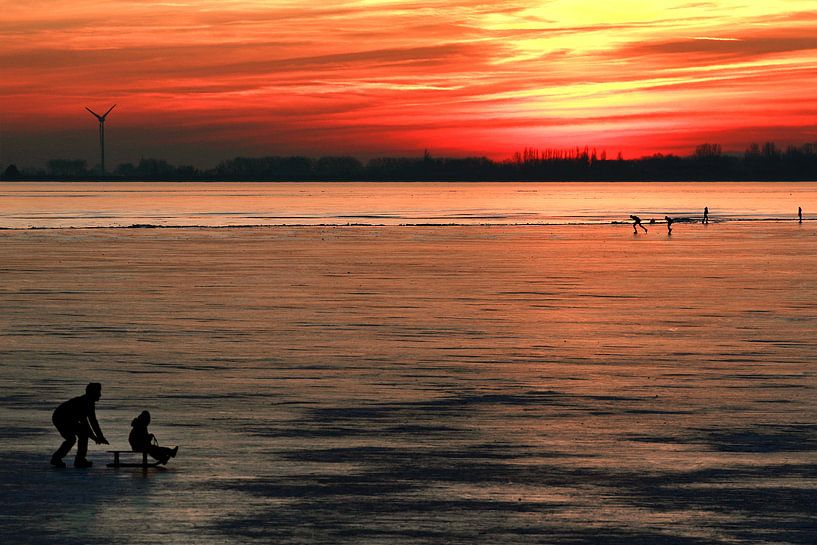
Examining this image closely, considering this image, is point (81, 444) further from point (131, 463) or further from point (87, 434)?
point (131, 463)

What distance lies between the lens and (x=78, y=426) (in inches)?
643

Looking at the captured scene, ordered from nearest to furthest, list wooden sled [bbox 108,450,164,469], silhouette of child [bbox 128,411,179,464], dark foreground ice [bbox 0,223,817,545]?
dark foreground ice [bbox 0,223,817,545] → silhouette of child [bbox 128,411,179,464] → wooden sled [bbox 108,450,164,469]

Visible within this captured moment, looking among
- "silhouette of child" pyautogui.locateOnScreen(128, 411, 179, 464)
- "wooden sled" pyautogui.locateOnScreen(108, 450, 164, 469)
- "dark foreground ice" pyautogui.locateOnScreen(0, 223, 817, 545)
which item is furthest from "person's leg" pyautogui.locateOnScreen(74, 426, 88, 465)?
"silhouette of child" pyautogui.locateOnScreen(128, 411, 179, 464)

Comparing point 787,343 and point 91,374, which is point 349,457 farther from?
point 787,343

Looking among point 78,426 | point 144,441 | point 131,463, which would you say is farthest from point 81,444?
point 144,441

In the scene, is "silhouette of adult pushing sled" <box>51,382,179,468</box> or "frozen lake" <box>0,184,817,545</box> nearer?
"frozen lake" <box>0,184,817,545</box>

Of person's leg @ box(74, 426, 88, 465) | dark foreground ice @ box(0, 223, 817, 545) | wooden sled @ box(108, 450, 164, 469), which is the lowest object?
dark foreground ice @ box(0, 223, 817, 545)

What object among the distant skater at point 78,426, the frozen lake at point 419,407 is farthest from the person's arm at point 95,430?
the frozen lake at point 419,407

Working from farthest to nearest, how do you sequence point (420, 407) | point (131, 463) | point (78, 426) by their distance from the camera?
point (420, 407) → point (131, 463) → point (78, 426)

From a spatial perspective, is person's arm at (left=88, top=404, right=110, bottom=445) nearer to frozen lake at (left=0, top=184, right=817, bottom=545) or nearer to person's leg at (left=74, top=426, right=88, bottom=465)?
person's leg at (left=74, top=426, right=88, bottom=465)

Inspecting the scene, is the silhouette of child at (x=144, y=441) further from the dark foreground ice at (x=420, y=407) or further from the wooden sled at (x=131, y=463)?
the dark foreground ice at (x=420, y=407)

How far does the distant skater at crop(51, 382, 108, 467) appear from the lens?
643 inches

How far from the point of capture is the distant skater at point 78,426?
53.6 feet

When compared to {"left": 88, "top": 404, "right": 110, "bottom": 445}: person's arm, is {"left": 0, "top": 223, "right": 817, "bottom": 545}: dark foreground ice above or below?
below
